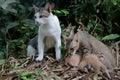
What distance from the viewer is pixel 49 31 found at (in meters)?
4.41

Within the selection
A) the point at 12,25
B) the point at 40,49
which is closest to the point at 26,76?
the point at 40,49

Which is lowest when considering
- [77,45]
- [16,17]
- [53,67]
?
[53,67]

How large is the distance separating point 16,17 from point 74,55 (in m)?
1.45

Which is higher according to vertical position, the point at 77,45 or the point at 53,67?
the point at 77,45

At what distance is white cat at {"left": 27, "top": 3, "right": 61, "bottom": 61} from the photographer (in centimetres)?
430

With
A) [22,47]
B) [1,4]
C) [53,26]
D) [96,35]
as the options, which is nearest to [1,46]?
[22,47]

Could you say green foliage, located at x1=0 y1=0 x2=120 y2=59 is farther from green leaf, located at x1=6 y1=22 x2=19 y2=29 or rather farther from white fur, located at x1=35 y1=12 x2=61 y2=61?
white fur, located at x1=35 y1=12 x2=61 y2=61

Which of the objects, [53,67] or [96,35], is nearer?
[53,67]

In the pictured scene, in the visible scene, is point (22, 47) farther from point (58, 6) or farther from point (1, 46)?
point (58, 6)

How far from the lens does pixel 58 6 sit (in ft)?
18.9

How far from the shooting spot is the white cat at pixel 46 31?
14.1 feet

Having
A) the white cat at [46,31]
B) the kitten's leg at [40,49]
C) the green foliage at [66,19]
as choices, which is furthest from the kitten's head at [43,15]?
the green foliage at [66,19]

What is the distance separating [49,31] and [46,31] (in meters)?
0.04

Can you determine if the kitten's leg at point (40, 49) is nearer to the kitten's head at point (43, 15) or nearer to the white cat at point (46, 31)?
the white cat at point (46, 31)
